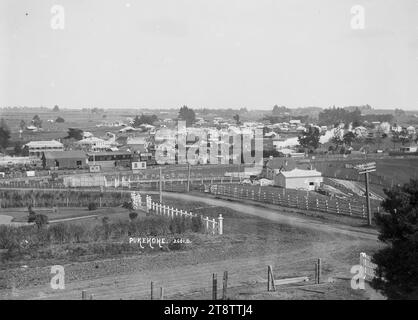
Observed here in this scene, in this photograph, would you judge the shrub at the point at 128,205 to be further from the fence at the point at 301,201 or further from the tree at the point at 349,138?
the tree at the point at 349,138

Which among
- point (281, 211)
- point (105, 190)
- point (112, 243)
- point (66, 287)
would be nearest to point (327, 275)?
point (66, 287)

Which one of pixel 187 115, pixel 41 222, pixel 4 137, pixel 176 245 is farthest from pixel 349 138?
pixel 176 245

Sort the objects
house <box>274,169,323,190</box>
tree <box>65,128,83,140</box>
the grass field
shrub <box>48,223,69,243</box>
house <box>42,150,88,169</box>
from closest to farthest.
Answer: shrub <box>48,223,69,243</box>, the grass field, house <box>274,169,323,190</box>, house <box>42,150,88,169</box>, tree <box>65,128,83,140</box>

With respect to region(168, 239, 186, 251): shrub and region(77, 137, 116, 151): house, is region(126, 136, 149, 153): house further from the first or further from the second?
region(168, 239, 186, 251): shrub

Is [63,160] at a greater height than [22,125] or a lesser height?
lesser

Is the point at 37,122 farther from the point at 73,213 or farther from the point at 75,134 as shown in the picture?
the point at 73,213

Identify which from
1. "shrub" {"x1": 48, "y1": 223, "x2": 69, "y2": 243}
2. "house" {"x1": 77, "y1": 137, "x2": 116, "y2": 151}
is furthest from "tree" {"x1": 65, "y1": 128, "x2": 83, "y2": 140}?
"shrub" {"x1": 48, "y1": 223, "x2": 69, "y2": 243}

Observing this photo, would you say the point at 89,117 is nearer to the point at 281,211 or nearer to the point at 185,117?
the point at 185,117

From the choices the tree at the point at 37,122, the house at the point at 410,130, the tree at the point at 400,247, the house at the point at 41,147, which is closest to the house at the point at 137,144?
the house at the point at 41,147
